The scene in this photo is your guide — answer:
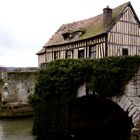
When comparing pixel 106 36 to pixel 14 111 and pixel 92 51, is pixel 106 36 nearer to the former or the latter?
pixel 92 51

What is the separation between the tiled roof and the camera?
57.0 ft

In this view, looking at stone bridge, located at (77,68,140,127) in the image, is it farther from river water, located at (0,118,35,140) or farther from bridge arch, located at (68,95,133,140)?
river water, located at (0,118,35,140)

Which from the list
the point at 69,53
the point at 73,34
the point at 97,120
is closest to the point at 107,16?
the point at 73,34

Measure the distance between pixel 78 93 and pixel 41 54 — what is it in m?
11.9

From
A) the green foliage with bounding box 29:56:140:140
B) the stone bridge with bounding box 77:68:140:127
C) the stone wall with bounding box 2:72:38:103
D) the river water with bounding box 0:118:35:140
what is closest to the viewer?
the stone bridge with bounding box 77:68:140:127

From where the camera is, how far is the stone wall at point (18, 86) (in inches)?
754

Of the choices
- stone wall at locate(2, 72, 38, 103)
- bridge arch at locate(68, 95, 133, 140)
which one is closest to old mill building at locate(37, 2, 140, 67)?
stone wall at locate(2, 72, 38, 103)

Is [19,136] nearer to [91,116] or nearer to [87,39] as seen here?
[91,116]

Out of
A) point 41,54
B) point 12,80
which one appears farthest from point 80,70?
point 41,54

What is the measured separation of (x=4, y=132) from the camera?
14.2 meters

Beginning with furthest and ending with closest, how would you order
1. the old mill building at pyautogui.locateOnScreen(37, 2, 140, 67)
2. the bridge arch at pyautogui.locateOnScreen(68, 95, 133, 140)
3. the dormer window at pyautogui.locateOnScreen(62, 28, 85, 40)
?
the dormer window at pyautogui.locateOnScreen(62, 28, 85, 40)
the old mill building at pyautogui.locateOnScreen(37, 2, 140, 67)
the bridge arch at pyautogui.locateOnScreen(68, 95, 133, 140)

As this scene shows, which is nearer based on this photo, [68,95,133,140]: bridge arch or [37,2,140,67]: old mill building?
[68,95,133,140]: bridge arch

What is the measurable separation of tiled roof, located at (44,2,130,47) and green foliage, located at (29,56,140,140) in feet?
18.1

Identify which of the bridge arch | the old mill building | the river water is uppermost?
the old mill building
